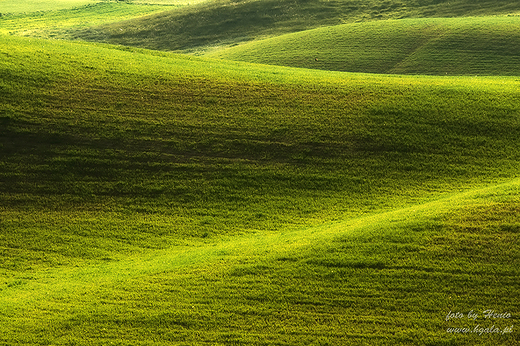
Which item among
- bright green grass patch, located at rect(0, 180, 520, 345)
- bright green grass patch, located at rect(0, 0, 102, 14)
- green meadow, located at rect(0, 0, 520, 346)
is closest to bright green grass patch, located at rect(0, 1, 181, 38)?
bright green grass patch, located at rect(0, 0, 102, 14)

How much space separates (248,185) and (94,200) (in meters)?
9.02

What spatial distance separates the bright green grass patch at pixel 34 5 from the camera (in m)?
96.2

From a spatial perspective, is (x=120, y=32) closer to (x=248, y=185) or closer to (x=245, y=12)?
(x=245, y=12)

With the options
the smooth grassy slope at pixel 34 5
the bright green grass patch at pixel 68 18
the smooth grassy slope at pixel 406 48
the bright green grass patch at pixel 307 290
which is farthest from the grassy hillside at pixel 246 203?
the smooth grassy slope at pixel 34 5

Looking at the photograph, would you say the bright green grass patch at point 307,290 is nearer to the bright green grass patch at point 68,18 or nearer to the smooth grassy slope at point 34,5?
the bright green grass patch at point 68,18

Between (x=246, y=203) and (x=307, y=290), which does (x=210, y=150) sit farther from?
(x=307, y=290)

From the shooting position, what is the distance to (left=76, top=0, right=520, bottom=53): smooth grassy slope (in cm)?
7575

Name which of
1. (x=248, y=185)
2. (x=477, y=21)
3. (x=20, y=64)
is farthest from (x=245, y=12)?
(x=248, y=185)

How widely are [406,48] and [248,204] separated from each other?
43640 mm

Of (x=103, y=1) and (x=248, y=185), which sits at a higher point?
(x=103, y=1)

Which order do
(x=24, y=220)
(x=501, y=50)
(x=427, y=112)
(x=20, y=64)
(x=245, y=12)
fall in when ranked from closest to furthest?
1. (x=24, y=220)
2. (x=427, y=112)
3. (x=20, y=64)
4. (x=501, y=50)
5. (x=245, y=12)

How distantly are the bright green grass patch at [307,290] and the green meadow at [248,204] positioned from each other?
8 cm

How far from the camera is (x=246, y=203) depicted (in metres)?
28.0

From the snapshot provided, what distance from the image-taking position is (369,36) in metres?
66.3
